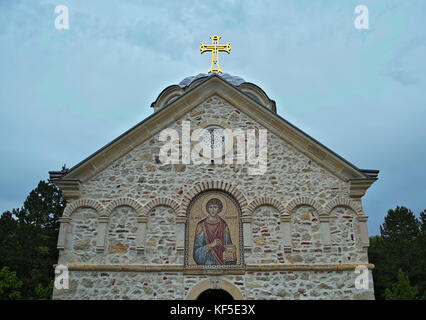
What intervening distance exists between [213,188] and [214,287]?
7.27ft

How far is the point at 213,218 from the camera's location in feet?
27.9

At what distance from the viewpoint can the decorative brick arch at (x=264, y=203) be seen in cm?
838

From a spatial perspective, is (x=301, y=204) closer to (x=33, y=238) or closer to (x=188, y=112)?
(x=188, y=112)

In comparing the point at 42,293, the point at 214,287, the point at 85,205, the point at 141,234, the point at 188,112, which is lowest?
the point at 42,293

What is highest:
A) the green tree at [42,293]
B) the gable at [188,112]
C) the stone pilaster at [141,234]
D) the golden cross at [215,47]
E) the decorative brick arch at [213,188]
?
the golden cross at [215,47]

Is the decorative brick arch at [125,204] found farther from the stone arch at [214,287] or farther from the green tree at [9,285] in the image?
the green tree at [9,285]

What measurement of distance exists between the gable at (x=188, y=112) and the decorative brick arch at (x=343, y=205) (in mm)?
291

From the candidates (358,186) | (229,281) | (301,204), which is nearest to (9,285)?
(229,281)

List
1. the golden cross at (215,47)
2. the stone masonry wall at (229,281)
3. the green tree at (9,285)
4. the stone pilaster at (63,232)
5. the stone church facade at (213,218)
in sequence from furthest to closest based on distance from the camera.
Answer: the green tree at (9,285), the golden cross at (215,47), the stone pilaster at (63,232), the stone church facade at (213,218), the stone masonry wall at (229,281)

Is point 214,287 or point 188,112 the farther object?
point 188,112

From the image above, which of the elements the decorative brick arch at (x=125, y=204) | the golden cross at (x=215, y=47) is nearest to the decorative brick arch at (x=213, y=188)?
the decorative brick arch at (x=125, y=204)

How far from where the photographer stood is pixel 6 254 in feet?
65.2

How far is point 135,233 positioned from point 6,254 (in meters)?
15.4

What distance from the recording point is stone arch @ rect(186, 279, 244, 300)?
777 cm
